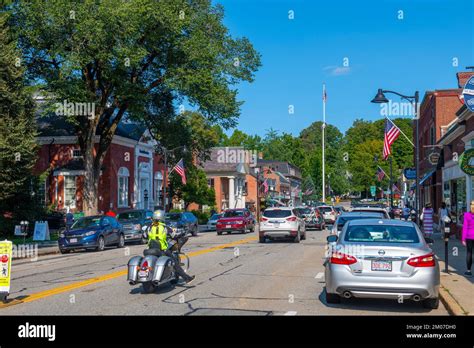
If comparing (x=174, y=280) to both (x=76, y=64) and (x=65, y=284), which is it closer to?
(x=65, y=284)

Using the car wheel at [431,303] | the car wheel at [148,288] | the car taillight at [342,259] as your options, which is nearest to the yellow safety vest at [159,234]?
the car wheel at [148,288]

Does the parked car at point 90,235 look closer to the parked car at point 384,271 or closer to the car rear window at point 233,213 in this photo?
the car rear window at point 233,213

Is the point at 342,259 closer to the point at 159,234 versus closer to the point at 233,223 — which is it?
the point at 159,234

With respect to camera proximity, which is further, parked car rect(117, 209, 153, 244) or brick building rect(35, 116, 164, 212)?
brick building rect(35, 116, 164, 212)

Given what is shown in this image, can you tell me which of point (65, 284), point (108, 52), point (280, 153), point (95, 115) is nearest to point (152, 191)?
point (95, 115)

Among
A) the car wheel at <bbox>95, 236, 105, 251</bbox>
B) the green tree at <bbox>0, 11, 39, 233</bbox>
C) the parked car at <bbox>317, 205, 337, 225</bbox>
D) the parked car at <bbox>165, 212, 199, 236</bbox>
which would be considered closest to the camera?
the car wheel at <bbox>95, 236, 105, 251</bbox>

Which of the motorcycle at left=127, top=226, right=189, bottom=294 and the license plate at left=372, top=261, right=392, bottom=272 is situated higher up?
the license plate at left=372, top=261, right=392, bottom=272

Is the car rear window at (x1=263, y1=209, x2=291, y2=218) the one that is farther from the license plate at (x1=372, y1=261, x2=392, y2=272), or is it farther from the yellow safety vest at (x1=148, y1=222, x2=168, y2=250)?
the license plate at (x1=372, y1=261, x2=392, y2=272)

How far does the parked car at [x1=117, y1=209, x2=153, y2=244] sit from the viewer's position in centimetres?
2886

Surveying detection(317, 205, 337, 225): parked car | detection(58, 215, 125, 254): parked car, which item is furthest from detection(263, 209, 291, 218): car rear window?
detection(317, 205, 337, 225): parked car

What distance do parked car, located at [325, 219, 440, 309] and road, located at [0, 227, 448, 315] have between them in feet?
1.34

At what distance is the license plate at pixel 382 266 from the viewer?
938 centimetres

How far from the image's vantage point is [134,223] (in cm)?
2933

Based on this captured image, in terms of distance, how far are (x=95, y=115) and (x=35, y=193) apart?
5.97 meters
